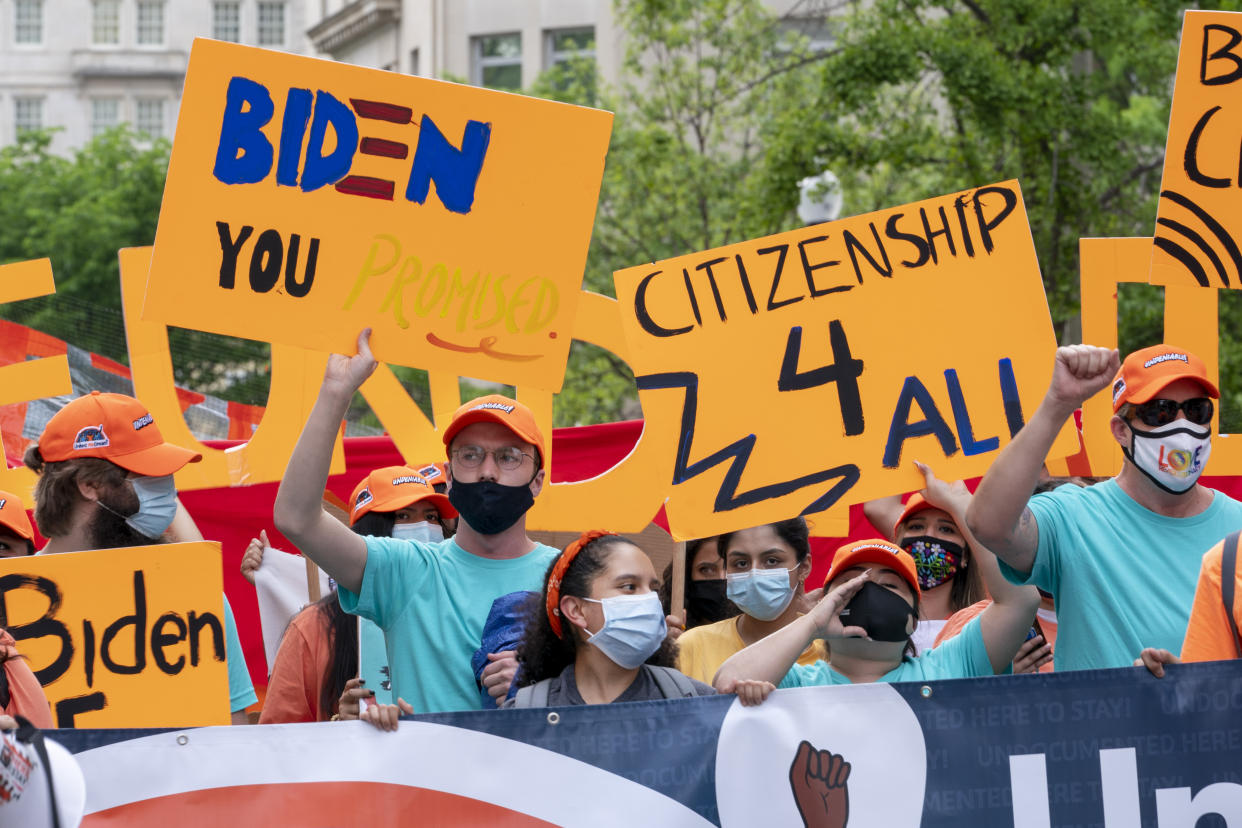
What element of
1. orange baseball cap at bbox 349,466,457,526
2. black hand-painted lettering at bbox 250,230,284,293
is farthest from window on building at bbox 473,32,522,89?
black hand-painted lettering at bbox 250,230,284,293

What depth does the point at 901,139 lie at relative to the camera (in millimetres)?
13297

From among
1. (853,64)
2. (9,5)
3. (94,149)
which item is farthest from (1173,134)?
(9,5)

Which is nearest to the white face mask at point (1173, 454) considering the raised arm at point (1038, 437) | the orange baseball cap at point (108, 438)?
the raised arm at point (1038, 437)

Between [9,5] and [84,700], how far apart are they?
61.0m

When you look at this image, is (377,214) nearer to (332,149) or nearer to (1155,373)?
(332,149)

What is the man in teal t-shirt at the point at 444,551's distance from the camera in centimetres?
391

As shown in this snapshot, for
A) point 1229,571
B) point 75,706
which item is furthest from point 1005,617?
point 75,706

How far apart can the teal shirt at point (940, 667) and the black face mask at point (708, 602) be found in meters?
1.08

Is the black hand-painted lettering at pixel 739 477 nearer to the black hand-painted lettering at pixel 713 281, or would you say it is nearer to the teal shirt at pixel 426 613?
the black hand-painted lettering at pixel 713 281

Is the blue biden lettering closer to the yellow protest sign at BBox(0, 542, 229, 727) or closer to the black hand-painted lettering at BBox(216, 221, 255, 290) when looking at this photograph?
the black hand-painted lettering at BBox(216, 221, 255, 290)

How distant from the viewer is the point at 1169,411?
13.3 ft

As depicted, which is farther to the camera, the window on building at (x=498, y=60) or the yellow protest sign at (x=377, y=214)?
the window on building at (x=498, y=60)

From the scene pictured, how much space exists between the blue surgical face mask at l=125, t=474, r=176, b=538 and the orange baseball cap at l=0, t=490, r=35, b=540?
27cm

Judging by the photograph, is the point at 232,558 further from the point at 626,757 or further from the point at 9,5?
the point at 9,5
